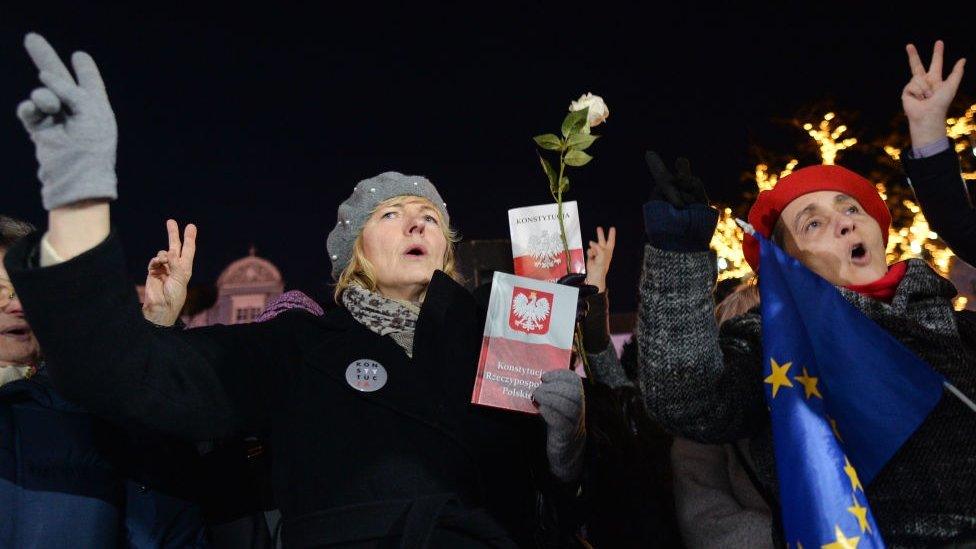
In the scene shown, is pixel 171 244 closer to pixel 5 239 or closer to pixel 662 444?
pixel 5 239

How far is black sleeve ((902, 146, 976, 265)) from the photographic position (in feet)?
7.97

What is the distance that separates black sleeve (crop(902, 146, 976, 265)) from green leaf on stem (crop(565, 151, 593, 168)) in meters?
1.18

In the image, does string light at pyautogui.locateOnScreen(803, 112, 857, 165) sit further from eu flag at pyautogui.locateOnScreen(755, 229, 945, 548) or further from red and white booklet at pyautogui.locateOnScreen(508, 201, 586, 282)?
eu flag at pyautogui.locateOnScreen(755, 229, 945, 548)

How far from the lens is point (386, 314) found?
2506 mm

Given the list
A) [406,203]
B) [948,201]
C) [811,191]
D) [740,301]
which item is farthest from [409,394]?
[948,201]

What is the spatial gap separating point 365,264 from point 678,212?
1.33 metres

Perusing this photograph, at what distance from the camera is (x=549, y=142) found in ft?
9.06

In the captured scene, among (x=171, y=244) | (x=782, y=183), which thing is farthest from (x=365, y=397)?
(x=782, y=183)

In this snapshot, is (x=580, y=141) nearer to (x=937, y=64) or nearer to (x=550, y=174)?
(x=550, y=174)

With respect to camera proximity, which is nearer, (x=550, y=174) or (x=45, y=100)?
(x=45, y=100)

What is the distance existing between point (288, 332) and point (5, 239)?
1.20 meters

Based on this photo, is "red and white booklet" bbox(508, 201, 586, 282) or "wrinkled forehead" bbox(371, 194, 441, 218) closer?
"red and white booklet" bbox(508, 201, 586, 282)

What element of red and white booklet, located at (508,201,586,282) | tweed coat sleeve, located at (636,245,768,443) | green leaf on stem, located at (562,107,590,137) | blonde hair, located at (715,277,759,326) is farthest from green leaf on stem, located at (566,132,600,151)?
blonde hair, located at (715,277,759,326)

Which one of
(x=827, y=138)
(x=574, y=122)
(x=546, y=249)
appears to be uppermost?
(x=827, y=138)
